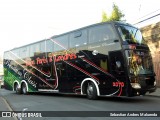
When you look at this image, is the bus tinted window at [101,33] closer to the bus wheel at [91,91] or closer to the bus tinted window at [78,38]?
the bus tinted window at [78,38]

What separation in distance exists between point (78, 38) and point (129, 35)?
3.29 metres

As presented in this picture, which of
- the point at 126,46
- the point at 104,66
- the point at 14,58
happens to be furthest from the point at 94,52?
the point at 14,58

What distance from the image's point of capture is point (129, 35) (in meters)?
14.2

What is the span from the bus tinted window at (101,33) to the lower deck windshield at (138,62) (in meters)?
1.29

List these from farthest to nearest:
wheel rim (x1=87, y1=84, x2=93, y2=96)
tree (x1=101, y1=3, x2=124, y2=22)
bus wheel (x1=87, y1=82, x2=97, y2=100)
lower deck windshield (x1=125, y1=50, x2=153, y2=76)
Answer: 1. tree (x1=101, y1=3, x2=124, y2=22)
2. wheel rim (x1=87, y1=84, x2=93, y2=96)
3. bus wheel (x1=87, y1=82, x2=97, y2=100)
4. lower deck windshield (x1=125, y1=50, x2=153, y2=76)

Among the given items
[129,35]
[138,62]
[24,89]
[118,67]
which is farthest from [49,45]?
[138,62]

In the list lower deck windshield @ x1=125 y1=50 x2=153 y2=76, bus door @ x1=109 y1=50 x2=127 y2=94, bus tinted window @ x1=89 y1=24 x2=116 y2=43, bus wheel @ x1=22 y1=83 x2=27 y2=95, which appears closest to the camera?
lower deck windshield @ x1=125 y1=50 x2=153 y2=76

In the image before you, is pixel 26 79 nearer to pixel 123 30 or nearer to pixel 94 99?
pixel 94 99

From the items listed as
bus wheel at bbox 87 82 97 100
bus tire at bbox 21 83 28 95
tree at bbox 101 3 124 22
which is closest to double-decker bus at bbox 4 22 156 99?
bus wheel at bbox 87 82 97 100

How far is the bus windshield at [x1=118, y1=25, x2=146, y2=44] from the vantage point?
45.5 ft

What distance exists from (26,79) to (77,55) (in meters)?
7.52

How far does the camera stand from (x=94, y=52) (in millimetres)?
15078

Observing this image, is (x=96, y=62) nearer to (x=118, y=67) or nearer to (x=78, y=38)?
(x=118, y=67)

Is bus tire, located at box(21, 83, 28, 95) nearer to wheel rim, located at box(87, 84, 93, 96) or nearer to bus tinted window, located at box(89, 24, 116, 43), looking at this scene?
wheel rim, located at box(87, 84, 93, 96)
